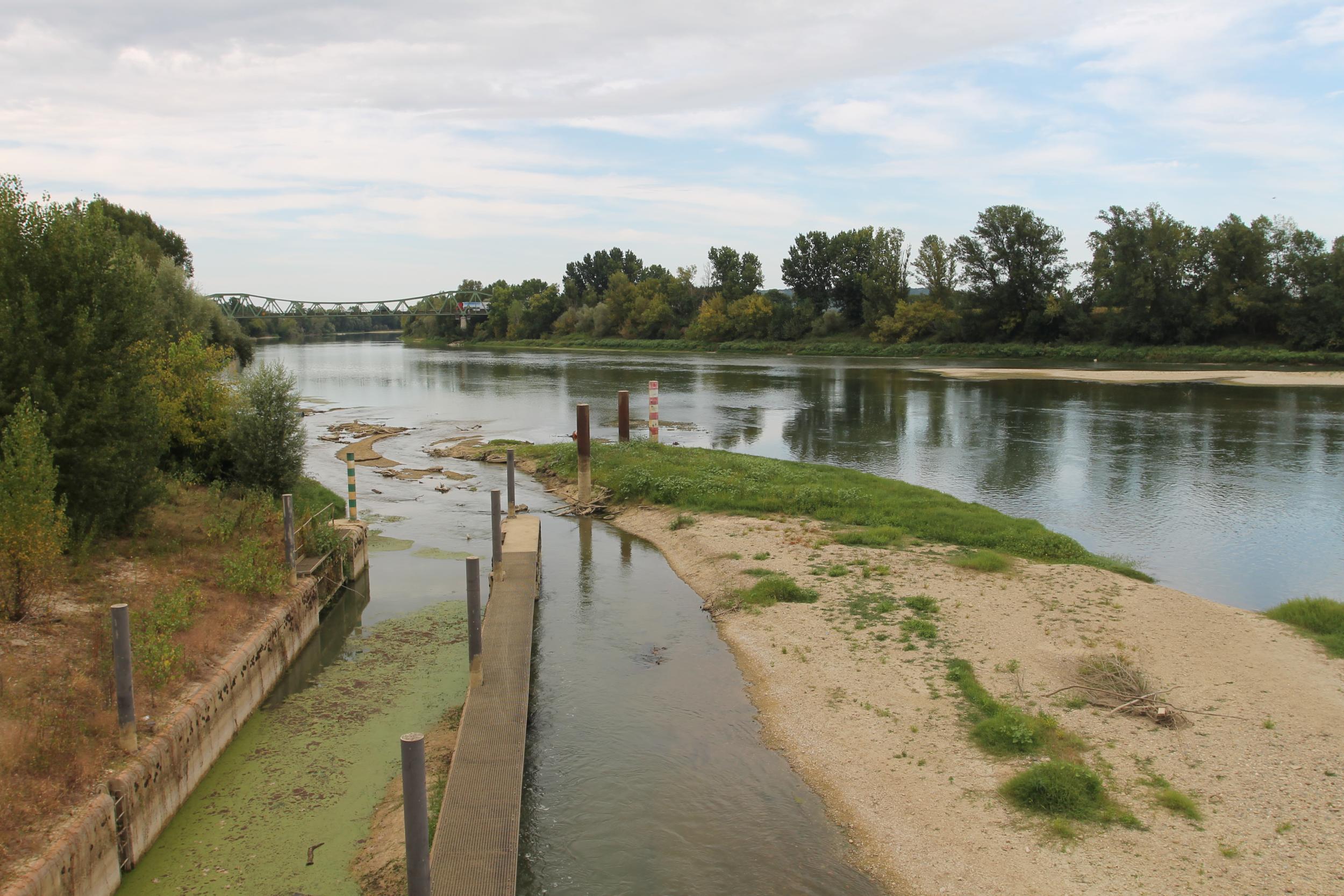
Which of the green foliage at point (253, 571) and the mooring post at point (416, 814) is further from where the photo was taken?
the green foliage at point (253, 571)

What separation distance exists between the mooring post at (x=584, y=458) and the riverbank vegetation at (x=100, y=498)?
611 centimetres

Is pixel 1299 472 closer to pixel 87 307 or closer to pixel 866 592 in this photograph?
pixel 866 592

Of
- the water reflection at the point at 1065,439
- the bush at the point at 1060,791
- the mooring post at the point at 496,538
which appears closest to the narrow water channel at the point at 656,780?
the mooring post at the point at 496,538

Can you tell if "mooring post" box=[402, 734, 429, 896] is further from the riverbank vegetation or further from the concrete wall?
the riverbank vegetation

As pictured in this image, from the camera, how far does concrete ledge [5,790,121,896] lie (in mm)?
5898

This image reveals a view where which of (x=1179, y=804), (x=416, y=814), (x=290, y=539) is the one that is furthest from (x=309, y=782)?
(x=1179, y=804)

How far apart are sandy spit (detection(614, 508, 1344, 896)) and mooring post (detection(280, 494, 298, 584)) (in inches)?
248

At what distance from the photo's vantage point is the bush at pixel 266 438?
1731 centimetres

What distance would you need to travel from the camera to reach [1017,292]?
81250mm

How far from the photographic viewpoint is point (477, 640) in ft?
32.4

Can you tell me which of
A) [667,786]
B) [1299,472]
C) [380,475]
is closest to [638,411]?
[380,475]

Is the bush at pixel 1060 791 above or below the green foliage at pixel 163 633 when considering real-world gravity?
below

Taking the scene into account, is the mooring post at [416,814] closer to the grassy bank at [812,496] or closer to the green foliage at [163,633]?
the green foliage at [163,633]

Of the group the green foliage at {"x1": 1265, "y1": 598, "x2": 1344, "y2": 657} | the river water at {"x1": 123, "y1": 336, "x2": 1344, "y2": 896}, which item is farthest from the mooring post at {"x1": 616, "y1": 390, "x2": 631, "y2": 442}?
the green foliage at {"x1": 1265, "y1": 598, "x2": 1344, "y2": 657}
